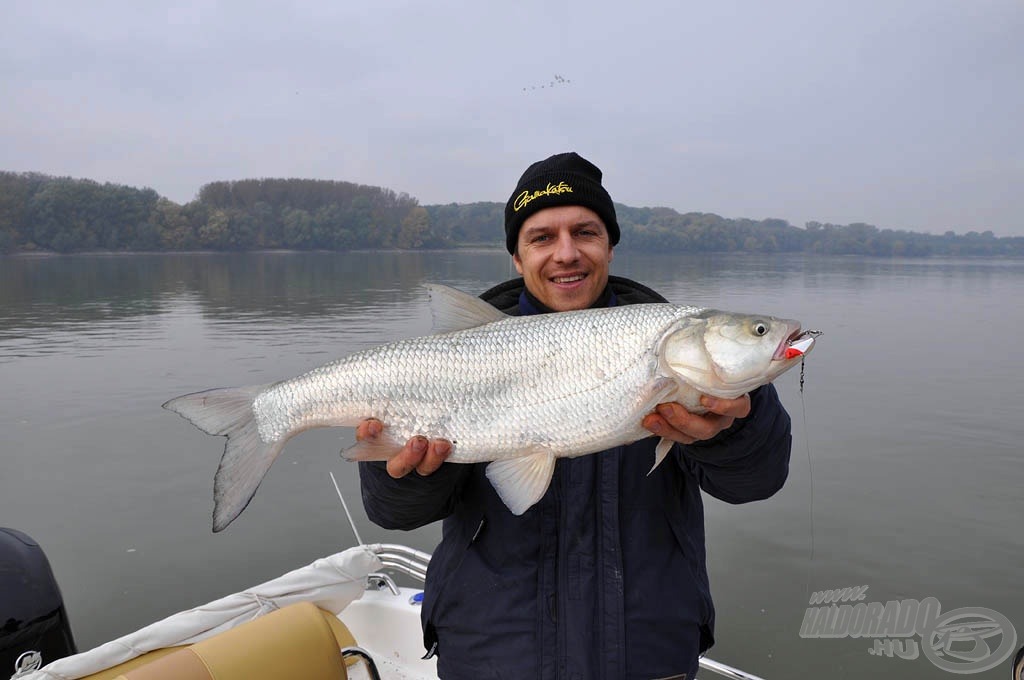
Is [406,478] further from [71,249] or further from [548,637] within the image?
[71,249]

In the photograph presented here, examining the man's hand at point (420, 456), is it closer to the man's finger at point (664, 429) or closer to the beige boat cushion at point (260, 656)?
the man's finger at point (664, 429)

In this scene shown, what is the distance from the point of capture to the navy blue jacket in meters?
2.28

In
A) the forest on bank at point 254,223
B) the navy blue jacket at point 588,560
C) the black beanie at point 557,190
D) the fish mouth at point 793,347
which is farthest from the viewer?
the forest on bank at point 254,223

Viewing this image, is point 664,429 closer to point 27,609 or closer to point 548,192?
point 548,192

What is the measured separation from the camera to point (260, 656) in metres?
2.75

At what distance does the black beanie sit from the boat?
2.04 metres

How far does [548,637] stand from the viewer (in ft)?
7.47

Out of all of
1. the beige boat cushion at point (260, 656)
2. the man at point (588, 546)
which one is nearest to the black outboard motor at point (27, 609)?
the beige boat cushion at point (260, 656)

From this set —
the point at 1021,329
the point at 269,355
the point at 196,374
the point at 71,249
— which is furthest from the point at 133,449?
the point at 71,249

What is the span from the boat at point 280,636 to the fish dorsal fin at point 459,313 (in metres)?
1.47

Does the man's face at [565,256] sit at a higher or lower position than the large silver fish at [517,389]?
higher

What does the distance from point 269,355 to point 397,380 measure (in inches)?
610

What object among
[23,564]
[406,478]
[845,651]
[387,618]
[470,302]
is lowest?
A: [845,651]

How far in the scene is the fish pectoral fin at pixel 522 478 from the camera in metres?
2.34
